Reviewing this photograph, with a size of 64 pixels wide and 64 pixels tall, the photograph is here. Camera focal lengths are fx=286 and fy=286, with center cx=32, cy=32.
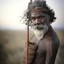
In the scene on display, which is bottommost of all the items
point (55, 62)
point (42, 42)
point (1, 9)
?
point (55, 62)

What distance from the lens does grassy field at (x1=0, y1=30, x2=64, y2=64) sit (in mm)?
1549

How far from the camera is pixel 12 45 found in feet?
5.13

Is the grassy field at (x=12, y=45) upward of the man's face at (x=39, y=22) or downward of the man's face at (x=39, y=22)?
downward

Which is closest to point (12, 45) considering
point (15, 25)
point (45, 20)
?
point (15, 25)

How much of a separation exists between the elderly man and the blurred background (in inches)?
1.2

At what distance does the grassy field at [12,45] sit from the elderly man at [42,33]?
0.04 metres

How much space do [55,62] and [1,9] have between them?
16.5 inches

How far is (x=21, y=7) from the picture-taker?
157cm

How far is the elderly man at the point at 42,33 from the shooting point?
1509mm

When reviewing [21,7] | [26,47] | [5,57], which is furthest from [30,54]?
[21,7]

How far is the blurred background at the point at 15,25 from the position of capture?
155 cm

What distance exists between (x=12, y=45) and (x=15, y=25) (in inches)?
4.4

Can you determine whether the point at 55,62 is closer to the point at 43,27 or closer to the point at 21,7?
the point at 43,27

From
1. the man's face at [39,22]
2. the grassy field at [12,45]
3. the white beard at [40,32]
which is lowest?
the grassy field at [12,45]
